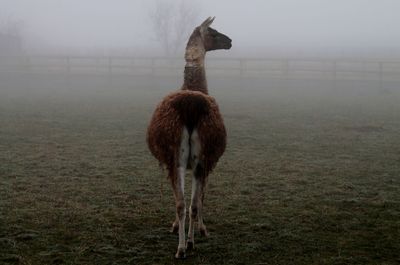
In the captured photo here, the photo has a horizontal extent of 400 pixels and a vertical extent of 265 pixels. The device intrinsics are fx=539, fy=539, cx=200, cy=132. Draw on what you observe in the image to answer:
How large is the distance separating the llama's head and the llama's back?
54.3 inches

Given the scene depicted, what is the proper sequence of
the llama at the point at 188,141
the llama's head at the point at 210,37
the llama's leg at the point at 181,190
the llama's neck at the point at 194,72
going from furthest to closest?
the llama's head at the point at 210,37
the llama's neck at the point at 194,72
the llama at the point at 188,141
the llama's leg at the point at 181,190

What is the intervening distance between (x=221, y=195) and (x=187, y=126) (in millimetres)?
2012

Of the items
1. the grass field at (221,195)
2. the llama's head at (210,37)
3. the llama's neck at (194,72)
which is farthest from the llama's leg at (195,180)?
the llama's head at (210,37)

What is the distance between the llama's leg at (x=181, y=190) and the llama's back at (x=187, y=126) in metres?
0.04

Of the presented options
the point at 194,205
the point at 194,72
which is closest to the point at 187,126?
the point at 194,205

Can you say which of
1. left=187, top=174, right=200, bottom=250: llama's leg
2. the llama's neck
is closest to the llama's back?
left=187, top=174, right=200, bottom=250: llama's leg

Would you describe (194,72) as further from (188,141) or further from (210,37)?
(188,141)

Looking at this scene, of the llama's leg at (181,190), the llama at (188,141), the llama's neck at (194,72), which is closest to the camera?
the llama's leg at (181,190)

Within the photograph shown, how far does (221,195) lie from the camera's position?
6.16m

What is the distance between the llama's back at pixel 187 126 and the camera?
433 cm

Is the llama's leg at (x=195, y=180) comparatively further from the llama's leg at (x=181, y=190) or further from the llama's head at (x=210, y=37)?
the llama's head at (x=210, y=37)

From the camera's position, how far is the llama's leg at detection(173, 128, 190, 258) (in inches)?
164

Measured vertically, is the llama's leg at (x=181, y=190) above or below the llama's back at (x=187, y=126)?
below

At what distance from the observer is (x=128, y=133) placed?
36.2ft
